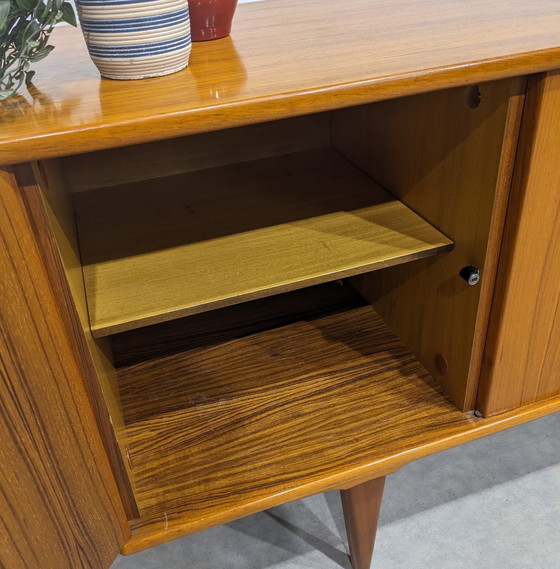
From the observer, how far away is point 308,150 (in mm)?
884

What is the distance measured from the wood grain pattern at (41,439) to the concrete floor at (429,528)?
0.36 meters

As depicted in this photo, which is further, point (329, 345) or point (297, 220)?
point (329, 345)

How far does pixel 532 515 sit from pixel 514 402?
35 cm

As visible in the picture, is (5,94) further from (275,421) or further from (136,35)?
(275,421)

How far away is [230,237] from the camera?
68cm

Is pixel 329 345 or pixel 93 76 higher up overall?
pixel 93 76

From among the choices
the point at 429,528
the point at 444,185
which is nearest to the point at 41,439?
the point at 444,185

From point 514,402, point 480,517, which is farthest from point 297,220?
point 480,517

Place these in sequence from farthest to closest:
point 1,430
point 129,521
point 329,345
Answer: point 329,345, point 129,521, point 1,430

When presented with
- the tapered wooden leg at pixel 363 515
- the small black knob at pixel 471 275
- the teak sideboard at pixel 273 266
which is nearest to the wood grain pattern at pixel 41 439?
the teak sideboard at pixel 273 266

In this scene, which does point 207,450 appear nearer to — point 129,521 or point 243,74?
point 129,521

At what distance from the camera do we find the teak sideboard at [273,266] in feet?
1.54

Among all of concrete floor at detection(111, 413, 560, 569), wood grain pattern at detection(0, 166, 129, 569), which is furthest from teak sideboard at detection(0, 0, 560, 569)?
concrete floor at detection(111, 413, 560, 569)

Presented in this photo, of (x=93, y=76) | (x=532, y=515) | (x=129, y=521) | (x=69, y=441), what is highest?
(x=93, y=76)
